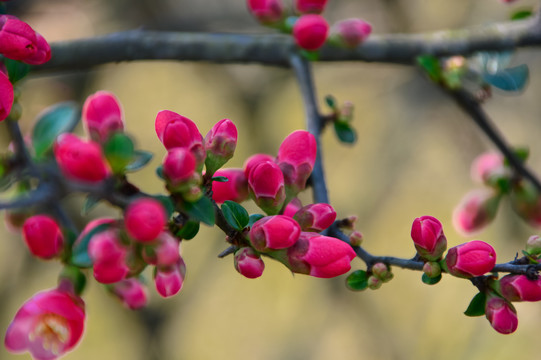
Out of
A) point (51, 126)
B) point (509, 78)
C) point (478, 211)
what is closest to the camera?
point (51, 126)

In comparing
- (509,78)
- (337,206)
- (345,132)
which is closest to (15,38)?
(345,132)

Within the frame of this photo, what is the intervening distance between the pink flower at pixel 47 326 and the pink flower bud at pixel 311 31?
19.1 inches

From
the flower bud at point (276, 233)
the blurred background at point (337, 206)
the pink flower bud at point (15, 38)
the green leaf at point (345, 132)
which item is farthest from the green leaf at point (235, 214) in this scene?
the blurred background at point (337, 206)

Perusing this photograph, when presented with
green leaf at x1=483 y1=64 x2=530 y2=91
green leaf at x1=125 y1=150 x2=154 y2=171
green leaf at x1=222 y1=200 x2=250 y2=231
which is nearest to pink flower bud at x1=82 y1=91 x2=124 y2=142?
green leaf at x1=125 y1=150 x2=154 y2=171

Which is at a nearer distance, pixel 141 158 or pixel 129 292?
pixel 141 158

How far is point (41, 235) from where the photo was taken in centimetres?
59

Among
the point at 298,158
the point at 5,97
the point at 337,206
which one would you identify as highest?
the point at 5,97

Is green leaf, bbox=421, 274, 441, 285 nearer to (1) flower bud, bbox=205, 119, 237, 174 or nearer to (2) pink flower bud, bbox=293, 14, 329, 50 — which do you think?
(1) flower bud, bbox=205, 119, 237, 174

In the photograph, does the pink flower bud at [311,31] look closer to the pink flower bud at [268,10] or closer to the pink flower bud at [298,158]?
the pink flower bud at [268,10]

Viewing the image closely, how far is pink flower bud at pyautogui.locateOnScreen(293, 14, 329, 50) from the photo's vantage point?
777 millimetres

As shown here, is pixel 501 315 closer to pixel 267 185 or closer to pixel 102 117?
pixel 267 185

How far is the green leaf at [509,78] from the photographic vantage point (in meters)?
0.98

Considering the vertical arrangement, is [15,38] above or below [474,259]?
above

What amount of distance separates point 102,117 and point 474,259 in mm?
400
